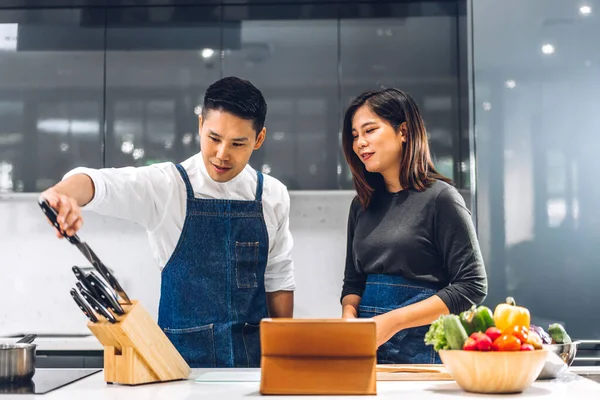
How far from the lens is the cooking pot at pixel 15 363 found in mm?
1385

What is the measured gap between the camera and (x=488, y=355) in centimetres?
120

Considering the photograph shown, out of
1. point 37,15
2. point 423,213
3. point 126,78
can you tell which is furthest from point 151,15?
point 423,213

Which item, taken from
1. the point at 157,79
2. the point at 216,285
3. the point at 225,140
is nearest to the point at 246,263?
the point at 216,285

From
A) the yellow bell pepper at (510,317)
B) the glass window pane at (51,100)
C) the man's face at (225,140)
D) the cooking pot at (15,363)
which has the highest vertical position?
the glass window pane at (51,100)

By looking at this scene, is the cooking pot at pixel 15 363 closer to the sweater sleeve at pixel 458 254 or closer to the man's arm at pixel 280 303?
the man's arm at pixel 280 303

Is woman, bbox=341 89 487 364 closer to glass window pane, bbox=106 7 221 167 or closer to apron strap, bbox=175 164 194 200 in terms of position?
apron strap, bbox=175 164 194 200

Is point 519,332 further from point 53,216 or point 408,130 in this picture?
point 53,216

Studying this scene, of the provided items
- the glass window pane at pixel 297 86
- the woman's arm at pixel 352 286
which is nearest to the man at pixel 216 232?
the woman's arm at pixel 352 286

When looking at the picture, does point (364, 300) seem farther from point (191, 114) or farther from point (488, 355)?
point (191, 114)

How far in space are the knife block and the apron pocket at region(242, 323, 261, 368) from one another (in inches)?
16.4

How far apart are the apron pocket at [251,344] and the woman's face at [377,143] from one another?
532mm

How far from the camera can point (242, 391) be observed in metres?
1.26

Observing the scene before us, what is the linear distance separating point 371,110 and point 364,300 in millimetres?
515

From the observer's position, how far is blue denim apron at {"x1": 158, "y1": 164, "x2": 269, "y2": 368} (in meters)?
1.74
